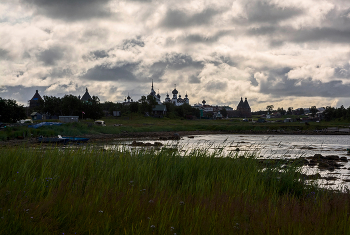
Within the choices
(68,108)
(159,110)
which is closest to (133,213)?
(68,108)

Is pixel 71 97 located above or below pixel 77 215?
above

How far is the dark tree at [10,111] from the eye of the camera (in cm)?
5681

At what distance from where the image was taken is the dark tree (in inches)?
2237

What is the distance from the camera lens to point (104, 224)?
14.0 feet

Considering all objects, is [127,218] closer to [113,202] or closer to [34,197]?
[113,202]

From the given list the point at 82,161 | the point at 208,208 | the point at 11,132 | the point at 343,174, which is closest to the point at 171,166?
the point at 82,161

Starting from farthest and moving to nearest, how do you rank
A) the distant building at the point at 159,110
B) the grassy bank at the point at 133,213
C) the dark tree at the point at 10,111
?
1. the distant building at the point at 159,110
2. the dark tree at the point at 10,111
3. the grassy bank at the point at 133,213

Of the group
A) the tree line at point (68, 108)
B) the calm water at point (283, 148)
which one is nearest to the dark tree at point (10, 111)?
the tree line at point (68, 108)

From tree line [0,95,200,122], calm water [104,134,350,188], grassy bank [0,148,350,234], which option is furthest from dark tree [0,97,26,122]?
grassy bank [0,148,350,234]

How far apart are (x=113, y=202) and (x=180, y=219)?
4.17 ft

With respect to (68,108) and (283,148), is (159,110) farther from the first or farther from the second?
(283,148)

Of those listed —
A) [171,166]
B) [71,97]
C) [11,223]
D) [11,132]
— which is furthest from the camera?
[71,97]

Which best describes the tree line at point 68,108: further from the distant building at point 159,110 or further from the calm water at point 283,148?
the calm water at point 283,148

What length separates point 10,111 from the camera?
58.2 meters
